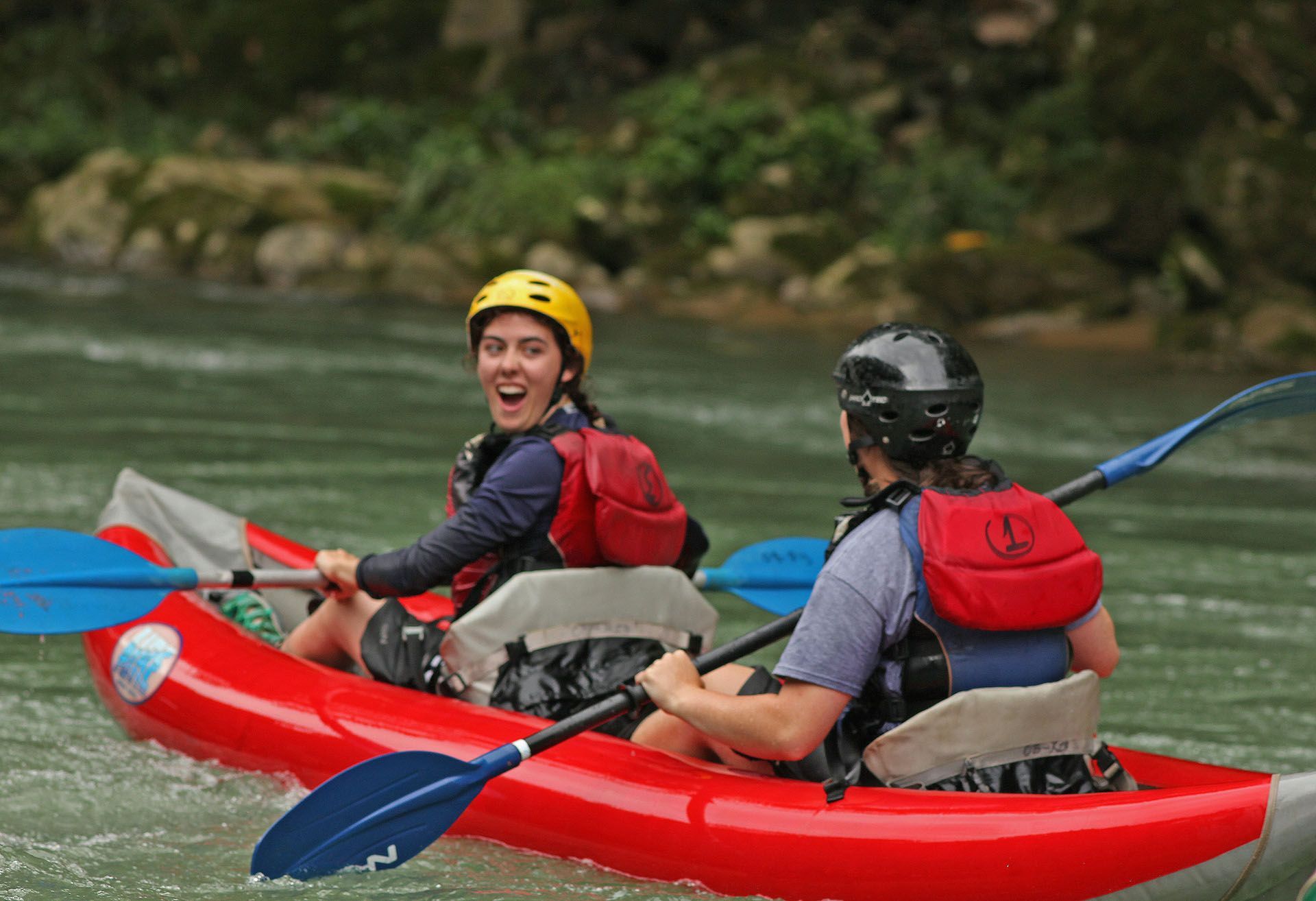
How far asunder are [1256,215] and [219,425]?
10.3m

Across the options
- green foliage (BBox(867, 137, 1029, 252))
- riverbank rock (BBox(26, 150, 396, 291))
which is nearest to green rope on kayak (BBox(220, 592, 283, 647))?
riverbank rock (BBox(26, 150, 396, 291))

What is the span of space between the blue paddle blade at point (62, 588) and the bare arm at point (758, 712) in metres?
1.57

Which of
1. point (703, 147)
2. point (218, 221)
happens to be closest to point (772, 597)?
point (703, 147)

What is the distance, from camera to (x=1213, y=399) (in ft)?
38.0

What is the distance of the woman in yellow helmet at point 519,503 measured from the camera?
132 inches

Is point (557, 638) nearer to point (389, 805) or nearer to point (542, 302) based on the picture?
point (389, 805)

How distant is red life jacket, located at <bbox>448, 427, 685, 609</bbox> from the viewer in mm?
3355

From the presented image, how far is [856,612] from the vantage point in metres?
2.50

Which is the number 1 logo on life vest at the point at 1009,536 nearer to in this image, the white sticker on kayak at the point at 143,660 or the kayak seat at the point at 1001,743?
the kayak seat at the point at 1001,743

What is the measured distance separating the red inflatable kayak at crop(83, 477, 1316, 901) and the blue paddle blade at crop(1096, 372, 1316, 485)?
3.11ft

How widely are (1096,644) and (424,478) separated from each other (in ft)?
17.5

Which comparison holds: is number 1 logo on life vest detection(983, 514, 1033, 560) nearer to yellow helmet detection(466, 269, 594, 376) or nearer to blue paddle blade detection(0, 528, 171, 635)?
yellow helmet detection(466, 269, 594, 376)

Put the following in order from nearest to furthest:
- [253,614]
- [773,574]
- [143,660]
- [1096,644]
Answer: [1096,644]
[143,660]
[773,574]
[253,614]

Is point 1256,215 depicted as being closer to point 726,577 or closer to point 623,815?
point 726,577
